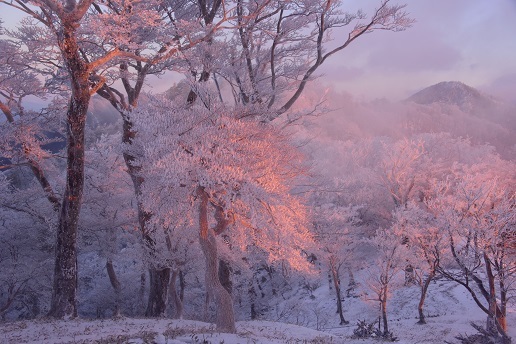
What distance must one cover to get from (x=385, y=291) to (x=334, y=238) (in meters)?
5.31

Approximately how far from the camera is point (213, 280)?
377 inches

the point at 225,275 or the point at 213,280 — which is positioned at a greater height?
the point at 213,280

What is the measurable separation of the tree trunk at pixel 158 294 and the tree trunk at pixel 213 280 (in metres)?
5.12

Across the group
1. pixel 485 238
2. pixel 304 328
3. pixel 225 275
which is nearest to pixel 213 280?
pixel 225 275

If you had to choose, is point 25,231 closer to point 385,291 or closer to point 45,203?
point 45,203

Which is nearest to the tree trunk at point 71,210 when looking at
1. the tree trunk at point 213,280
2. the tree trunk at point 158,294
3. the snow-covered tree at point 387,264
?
the tree trunk at point 213,280

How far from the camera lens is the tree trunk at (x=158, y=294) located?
13.8m

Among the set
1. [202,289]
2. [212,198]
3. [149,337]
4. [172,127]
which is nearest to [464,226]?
[212,198]

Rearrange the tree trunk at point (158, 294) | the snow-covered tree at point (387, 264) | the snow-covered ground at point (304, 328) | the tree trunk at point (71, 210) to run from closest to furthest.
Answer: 1. the snow-covered ground at point (304, 328)
2. the tree trunk at point (71, 210)
3. the tree trunk at point (158, 294)
4. the snow-covered tree at point (387, 264)

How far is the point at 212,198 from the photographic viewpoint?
30.4ft

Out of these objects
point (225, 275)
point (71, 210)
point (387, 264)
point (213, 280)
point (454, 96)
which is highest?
point (454, 96)

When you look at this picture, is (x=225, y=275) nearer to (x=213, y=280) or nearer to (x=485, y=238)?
(x=213, y=280)

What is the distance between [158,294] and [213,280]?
5477mm

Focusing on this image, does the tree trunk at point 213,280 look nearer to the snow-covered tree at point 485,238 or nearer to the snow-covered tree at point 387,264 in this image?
the snow-covered tree at point 485,238
